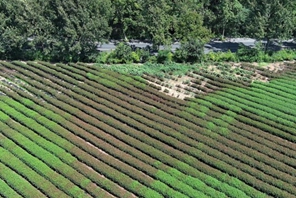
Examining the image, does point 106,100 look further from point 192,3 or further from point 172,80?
point 192,3

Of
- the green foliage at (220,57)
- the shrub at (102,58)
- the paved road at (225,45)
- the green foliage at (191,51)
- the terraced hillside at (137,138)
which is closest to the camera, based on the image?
the terraced hillside at (137,138)

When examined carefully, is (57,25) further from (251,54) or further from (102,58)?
(251,54)

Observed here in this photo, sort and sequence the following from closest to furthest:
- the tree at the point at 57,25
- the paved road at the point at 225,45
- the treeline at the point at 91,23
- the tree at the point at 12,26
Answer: the tree at the point at 57,25, the treeline at the point at 91,23, the tree at the point at 12,26, the paved road at the point at 225,45

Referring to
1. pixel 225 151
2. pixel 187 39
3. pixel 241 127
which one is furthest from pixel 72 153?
pixel 187 39

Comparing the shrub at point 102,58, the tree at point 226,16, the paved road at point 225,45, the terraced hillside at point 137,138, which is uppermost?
the tree at point 226,16

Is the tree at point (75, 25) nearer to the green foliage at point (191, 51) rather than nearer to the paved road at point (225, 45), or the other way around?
the paved road at point (225, 45)

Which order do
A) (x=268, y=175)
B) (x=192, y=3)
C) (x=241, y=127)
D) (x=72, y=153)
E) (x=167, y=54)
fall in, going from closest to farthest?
(x=268, y=175) < (x=72, y=153) < (x=241, y=127) < (x=167, y=54) < (x=192, y=3)

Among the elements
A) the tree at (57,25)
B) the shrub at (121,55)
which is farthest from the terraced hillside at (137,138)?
the tree at (57,25)
